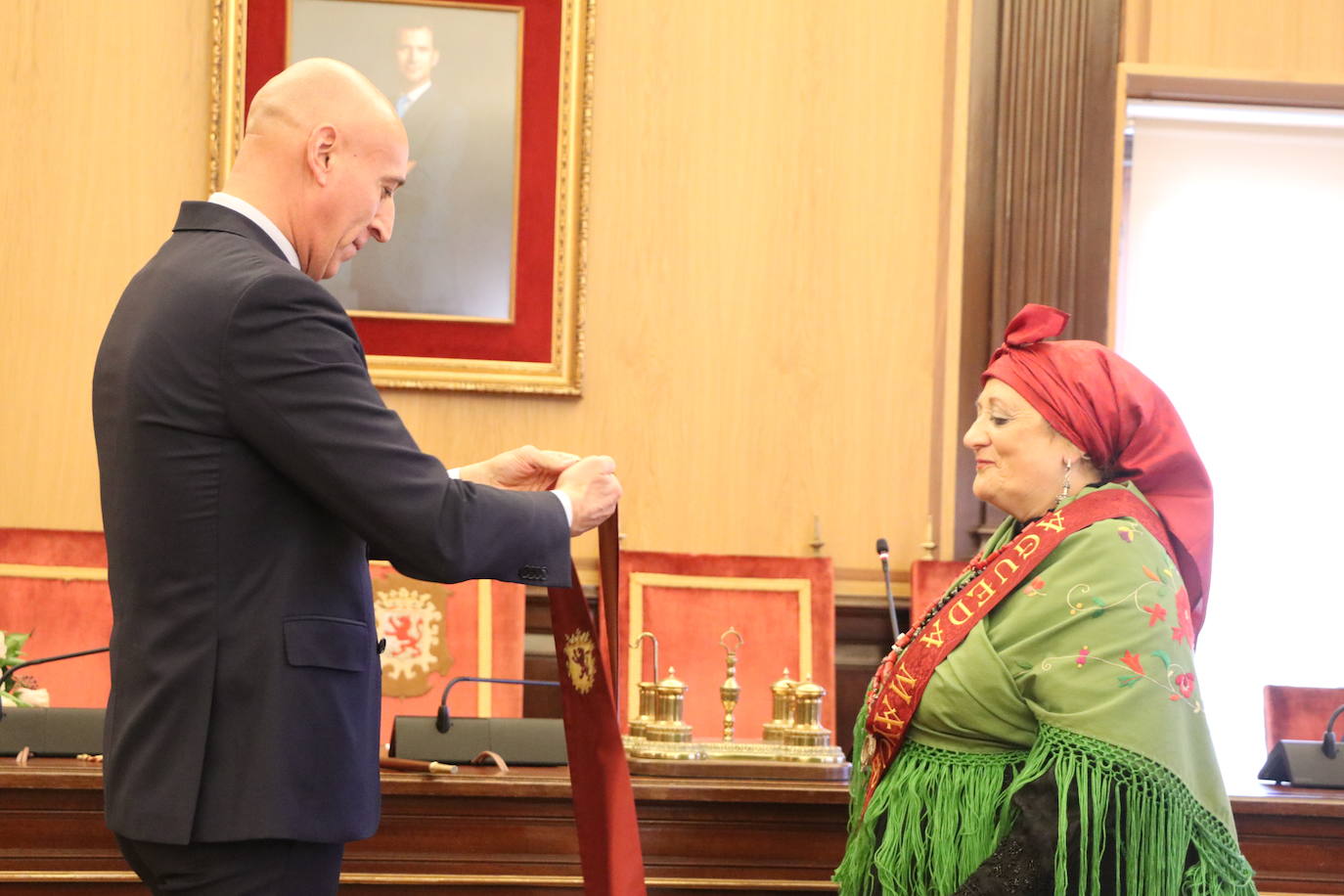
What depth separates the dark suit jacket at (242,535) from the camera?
153cm

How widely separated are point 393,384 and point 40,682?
1.20 m

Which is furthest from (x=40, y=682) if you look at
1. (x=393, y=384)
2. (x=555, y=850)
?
(x=555, y=850)

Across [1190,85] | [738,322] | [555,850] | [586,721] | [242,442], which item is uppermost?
[1190,85]

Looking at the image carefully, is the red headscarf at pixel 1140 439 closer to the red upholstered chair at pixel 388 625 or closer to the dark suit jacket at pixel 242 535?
the dark suit jacket at pixel 242 535

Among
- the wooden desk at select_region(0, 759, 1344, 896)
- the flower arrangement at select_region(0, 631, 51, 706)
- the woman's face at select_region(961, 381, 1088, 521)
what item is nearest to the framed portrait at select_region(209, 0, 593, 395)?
the flower arrangement at select_region(0, 631, 51, 706)

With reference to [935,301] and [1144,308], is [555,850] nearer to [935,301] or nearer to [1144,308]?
[935,301]

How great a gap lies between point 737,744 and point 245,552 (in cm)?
149

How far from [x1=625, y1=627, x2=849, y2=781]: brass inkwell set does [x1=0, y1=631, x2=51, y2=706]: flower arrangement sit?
122 cm

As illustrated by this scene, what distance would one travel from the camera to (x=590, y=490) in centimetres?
182

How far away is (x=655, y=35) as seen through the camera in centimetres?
418

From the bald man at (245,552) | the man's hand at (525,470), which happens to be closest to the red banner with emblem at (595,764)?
the man's hand at (525,470)

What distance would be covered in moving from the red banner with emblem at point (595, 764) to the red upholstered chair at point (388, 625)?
1.23 meters

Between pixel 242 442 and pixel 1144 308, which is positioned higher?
pixel 1144 308

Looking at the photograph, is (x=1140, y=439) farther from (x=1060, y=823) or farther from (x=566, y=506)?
(x=566, y=506)
